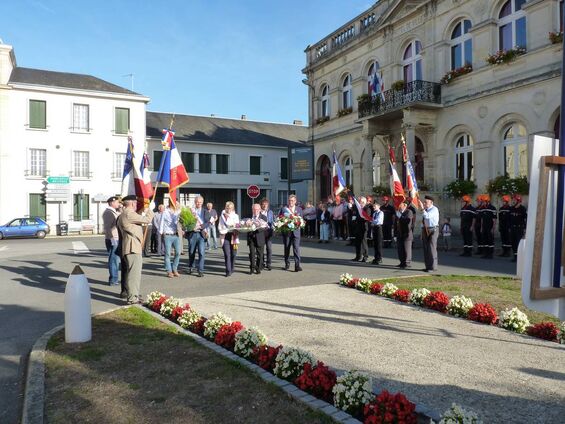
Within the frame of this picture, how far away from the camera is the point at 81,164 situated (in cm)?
3822

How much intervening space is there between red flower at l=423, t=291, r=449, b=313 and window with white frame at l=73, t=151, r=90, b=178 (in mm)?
35774

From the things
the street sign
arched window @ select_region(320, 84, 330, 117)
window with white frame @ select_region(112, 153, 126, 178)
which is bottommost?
the street sign

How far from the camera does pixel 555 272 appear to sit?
2625mm

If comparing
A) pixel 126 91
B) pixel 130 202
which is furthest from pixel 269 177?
pixel 130 202

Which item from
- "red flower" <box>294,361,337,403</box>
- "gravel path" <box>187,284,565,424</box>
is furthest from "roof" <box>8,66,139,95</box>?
"red flower" <box>294,361,337,403</box>

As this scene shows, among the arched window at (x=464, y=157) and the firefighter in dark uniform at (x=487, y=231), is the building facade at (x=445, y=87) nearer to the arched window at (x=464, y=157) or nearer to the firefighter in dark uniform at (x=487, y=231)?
the arched window at (x=464, y=157)

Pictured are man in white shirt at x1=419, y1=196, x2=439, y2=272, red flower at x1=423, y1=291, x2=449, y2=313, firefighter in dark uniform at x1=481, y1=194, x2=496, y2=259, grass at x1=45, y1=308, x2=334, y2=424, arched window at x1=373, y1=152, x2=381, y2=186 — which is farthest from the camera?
arched window at x1=373, y1=152, x2=381, y2=186

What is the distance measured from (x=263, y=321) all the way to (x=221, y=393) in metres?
2.76

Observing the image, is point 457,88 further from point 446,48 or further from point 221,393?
point 221,393

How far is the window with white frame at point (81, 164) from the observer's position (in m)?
38.0

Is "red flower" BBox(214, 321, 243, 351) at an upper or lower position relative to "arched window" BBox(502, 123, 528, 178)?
lower

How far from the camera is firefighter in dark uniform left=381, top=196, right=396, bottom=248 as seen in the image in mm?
17922

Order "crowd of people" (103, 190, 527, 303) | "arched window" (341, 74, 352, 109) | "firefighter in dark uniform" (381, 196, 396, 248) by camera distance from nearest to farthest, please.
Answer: "crowd of people" (103, 190, 527, 303) → "firefighter in dark uniform" (381, 196, 396, 248) → "arched window" (341, 74, 352, 109)

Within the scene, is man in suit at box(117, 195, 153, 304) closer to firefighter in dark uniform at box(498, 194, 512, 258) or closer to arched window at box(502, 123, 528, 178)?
firefighter in dark uniform at box(498, 194, 512, 258)
